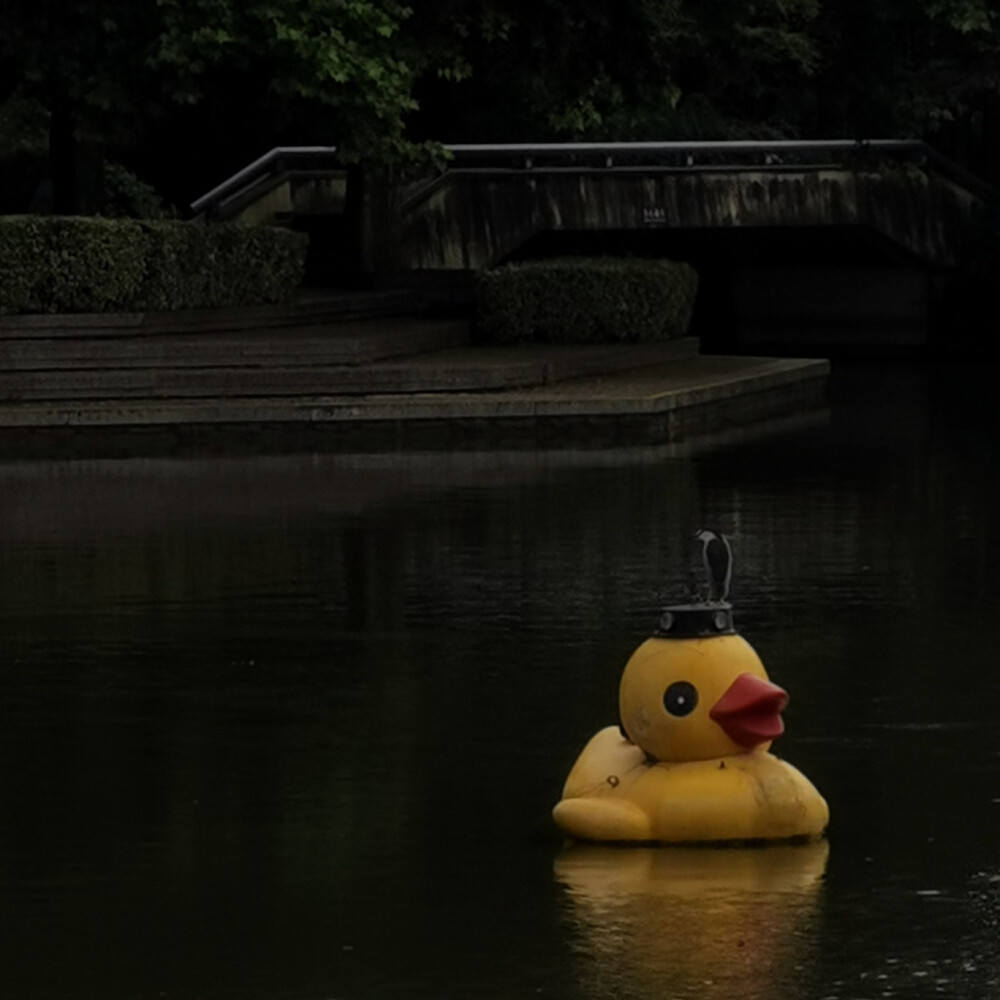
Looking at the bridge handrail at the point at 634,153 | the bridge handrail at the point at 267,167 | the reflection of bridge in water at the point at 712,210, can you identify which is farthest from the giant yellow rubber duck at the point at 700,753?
the bridge handrail at the point at 634,153

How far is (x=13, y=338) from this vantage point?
2819 cm

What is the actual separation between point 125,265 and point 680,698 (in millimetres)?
20255

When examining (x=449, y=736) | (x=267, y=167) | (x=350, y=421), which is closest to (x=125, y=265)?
(x=350, y=421)

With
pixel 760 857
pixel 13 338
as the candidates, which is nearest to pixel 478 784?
pixel 760 857

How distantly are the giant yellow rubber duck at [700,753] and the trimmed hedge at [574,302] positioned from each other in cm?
2247

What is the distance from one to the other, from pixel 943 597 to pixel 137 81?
700 inches

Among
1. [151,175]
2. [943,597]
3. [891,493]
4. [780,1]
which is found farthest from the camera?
[151,175]

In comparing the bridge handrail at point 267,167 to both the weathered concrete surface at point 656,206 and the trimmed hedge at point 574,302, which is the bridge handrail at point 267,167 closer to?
the weathered concrete surface at point 656,206

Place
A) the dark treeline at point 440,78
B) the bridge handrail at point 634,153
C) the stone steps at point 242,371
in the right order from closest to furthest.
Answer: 1. the stone steps at point 242,371
2. the dark treeline at point 440,78
3. the bridge handrail at point 634,153

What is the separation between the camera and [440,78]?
118 feet

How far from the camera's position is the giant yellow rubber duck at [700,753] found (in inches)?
379

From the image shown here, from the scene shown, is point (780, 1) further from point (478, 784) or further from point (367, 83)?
point (478, 784)

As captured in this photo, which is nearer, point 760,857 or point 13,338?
point 760,857

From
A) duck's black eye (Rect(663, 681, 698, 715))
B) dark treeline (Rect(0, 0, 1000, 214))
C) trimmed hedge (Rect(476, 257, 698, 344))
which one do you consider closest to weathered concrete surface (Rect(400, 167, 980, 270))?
dark treeline (Rect(0, 0, 1000, 214))
